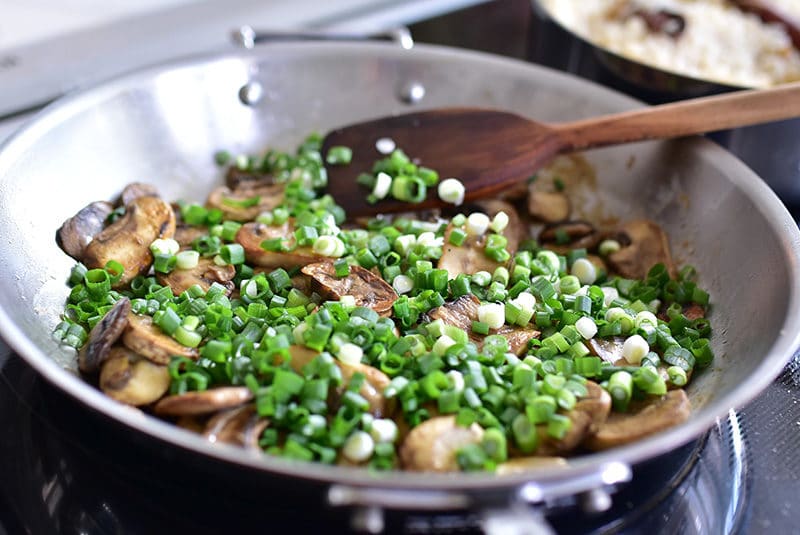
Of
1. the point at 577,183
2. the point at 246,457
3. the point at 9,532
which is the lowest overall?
the point at 9,532

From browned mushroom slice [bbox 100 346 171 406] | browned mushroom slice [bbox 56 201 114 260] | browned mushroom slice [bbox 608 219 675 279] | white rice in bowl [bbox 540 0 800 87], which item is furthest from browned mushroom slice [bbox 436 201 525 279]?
white rice in bowl [bbox 540 0 800 87]

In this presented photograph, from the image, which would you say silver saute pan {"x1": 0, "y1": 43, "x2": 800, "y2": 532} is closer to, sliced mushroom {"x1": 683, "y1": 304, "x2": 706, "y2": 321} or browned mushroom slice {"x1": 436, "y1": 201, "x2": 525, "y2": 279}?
sliced mushroom {"x1": 683, "y1": 304, "x2": 706, "y2": 321}

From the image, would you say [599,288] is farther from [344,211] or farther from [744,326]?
[344,211]

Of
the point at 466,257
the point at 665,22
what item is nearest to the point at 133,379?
the point at 466,257

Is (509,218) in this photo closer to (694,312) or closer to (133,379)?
(694,312)

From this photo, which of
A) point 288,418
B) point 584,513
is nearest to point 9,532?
point 288,418

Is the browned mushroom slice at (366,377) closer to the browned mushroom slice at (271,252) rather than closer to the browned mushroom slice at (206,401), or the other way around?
the browned mushroom slice at (206,401)
